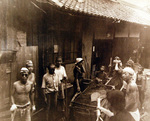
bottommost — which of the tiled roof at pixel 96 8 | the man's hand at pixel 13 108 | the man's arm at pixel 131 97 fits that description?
the man's hand at pixel 13 108

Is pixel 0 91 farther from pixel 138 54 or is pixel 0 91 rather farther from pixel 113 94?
pixel 138 54

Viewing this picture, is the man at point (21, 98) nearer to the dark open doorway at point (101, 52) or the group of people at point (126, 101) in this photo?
the group of people at point (126, 101)

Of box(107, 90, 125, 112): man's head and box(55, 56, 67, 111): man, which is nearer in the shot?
box(107, 90, 125, 112): man's head

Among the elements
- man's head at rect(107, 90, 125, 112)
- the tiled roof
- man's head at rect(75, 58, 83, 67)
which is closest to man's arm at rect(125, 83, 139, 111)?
man's head at rect(107, 90, 125, 112)

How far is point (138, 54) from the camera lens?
14.7 m

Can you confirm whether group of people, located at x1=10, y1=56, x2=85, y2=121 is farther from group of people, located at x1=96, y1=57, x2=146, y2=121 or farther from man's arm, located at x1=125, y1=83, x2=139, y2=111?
man's arm, located at x1=125, y1=83, x2=139, y2=111

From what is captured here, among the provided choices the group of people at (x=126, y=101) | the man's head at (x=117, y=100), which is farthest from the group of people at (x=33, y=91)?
the man's head at (x=117, y=100)

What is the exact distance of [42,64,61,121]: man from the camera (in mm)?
5529

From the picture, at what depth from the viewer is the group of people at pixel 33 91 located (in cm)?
421

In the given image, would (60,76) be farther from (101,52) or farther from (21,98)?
(101,52)

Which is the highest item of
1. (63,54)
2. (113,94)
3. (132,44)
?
(132,44)

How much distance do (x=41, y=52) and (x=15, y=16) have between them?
176 centimetres

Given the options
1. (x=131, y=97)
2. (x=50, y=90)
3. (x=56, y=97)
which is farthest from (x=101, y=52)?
(x=131, y=97)

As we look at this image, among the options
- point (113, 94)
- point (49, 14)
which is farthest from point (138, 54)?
point (113, 94)
